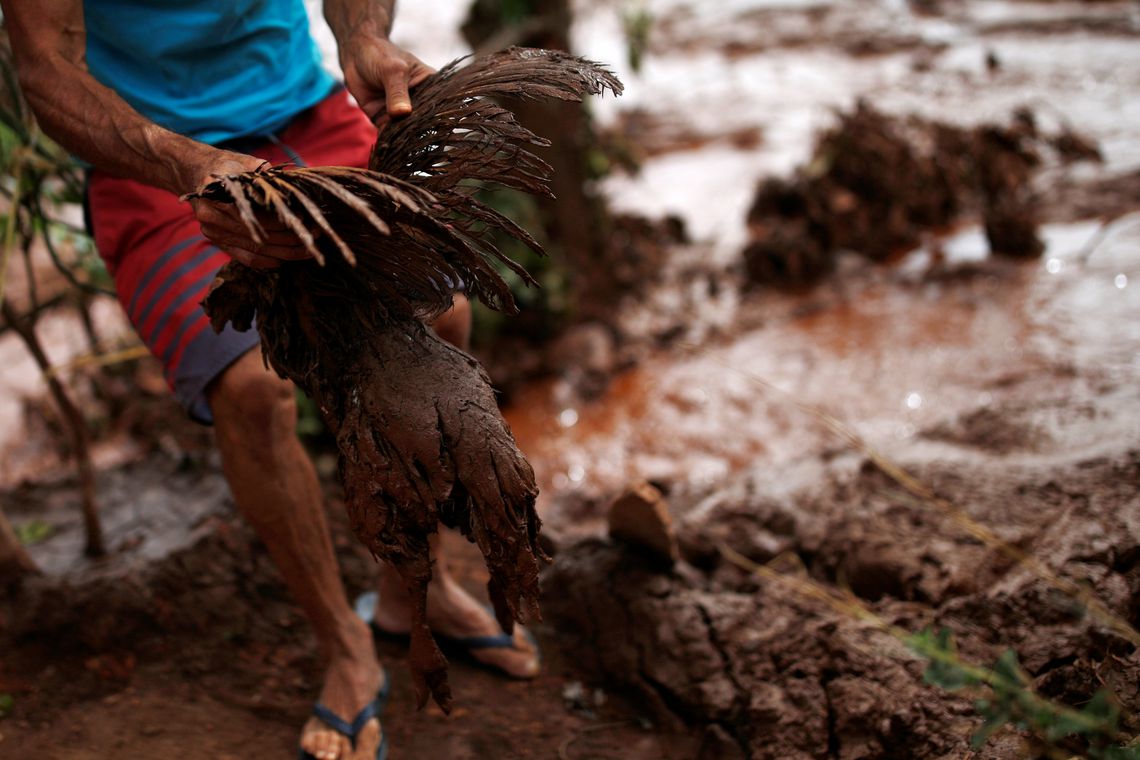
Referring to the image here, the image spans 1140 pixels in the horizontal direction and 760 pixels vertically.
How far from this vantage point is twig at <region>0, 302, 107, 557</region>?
8.85ft

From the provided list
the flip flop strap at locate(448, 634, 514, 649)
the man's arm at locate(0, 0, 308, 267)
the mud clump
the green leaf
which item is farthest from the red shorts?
the mud clump

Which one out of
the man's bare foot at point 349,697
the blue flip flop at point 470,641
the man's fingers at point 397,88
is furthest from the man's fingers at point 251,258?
the blue flip flop at point 470,641

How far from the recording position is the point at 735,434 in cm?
393

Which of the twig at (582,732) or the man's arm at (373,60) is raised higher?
the man's arm at (373,60)

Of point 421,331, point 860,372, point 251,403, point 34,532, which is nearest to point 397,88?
point 421,331

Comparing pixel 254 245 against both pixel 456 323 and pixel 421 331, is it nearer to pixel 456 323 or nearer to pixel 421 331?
pixel 421 331

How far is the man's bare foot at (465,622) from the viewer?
2373 mm

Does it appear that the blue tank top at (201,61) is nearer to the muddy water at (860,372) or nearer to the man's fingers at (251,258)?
the man's fingers at (251,258)

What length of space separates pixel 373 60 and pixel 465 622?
1.36m

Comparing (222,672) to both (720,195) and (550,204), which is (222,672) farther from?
(720,195)

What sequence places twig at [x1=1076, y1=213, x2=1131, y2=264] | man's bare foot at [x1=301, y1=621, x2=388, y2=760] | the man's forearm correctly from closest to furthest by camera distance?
the man's forearm, man's bare foot at [x1=301, y1=621, x2=388, y2=760], twig at [x1=1076, y1=213, x2=1131, y2=264]

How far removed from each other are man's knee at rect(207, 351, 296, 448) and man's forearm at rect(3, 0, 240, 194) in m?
0.40

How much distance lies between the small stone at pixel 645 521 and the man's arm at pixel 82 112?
1.23 metres

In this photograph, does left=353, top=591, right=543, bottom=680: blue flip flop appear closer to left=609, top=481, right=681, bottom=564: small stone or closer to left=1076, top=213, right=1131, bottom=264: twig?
left=609, top=481, right=681, bottom=564: small stone
